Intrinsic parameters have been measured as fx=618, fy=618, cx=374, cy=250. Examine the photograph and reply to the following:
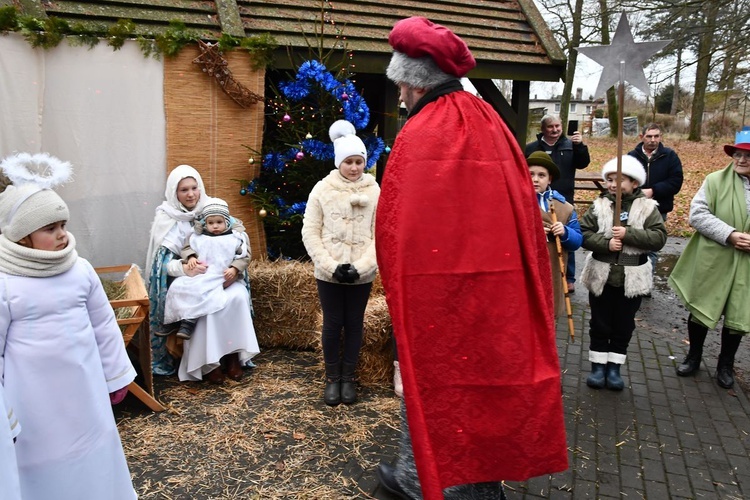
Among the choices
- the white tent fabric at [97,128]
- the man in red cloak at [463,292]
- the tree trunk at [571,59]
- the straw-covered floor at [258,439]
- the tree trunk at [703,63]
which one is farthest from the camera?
the tree trunk at [571,59]

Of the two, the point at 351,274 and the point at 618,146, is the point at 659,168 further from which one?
the point at 351,274

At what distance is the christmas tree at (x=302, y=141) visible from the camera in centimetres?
552

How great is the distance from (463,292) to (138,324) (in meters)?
2.59

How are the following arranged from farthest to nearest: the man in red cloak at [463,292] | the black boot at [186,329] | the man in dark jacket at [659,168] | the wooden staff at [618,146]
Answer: the man in dark jacket at [659,168] < the black boot at [186,329] < the wooden staff at [618,146] < the man in red cloak at [463,292]

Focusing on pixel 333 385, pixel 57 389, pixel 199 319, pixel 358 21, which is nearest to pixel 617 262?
pixel 333 385

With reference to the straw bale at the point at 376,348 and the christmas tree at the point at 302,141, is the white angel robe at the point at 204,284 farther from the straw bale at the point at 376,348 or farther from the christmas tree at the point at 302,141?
the straw bale at the point at 376,348

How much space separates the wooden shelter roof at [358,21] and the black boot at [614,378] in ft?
11.8

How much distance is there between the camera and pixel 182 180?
189 inches

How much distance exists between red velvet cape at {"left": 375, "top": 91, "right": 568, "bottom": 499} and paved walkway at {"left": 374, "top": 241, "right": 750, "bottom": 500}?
103 centimetres

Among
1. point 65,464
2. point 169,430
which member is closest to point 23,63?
point 169,430

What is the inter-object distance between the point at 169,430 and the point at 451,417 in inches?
90.6

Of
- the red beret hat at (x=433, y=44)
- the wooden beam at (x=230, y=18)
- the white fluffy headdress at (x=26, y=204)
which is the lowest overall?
the white fluffy headdress at (x=26, y=204)

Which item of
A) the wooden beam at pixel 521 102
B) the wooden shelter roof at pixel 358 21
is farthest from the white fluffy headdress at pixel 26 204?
the wooden beam at pixel 521 102

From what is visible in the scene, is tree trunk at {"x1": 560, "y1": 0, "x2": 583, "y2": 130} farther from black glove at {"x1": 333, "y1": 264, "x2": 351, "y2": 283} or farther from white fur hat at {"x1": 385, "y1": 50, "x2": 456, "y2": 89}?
white fur hat at {"x1": 385, "y1": 50, "x2": 456, "y2": 89}
